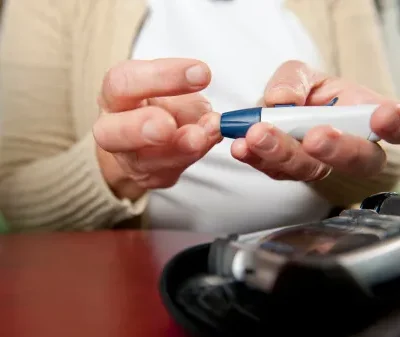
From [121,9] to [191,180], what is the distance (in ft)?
0.59

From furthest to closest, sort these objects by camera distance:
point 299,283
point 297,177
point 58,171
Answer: point 58,171 → point 297,177 → point 299,283

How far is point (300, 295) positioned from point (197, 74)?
0.13 metres

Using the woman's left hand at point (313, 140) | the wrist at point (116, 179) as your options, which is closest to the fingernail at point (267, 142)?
the woman's left hand at point (313, 140)

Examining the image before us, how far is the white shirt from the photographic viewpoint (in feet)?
1.81

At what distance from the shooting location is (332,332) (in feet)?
0.69

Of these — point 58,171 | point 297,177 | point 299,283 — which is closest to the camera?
point 299,283

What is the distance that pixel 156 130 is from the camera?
0.29 metres

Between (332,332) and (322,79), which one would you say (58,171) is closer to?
(322,79)

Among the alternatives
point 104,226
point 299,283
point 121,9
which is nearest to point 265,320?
point 299,283

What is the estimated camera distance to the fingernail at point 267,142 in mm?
302

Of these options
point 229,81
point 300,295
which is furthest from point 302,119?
point 229,81

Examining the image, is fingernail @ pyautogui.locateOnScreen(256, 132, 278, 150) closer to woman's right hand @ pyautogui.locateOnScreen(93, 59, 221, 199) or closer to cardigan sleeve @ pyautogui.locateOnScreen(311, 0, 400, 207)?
woman's right hand @ pyautogui.locateOnScreen(93, 59, 221, 199)

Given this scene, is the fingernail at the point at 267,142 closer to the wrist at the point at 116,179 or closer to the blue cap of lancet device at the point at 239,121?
the blue cap of lancet device at the point at 239,121

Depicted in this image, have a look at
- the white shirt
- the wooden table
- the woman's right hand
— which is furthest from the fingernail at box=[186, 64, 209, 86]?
Result: the white shirt
